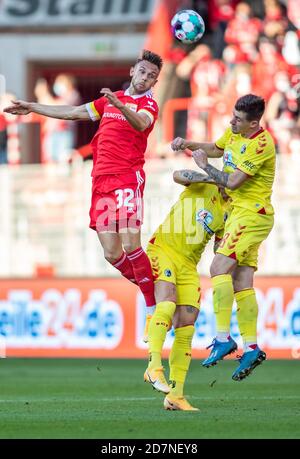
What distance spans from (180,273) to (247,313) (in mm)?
753

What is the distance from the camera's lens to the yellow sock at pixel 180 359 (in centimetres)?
991

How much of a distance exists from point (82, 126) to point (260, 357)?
14.0 m

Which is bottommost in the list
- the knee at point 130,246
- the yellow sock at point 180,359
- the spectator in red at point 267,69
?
the yellow sock at point 180,359

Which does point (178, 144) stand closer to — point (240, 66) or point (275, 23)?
point (240, 66)

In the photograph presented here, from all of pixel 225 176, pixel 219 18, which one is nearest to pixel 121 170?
pixel 225 176

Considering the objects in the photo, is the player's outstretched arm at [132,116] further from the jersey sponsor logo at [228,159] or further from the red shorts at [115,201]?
the jersey sponsor logo at [228,159]

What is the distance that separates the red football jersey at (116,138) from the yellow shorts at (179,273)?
1000 mm

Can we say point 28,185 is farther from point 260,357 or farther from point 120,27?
point 260,357

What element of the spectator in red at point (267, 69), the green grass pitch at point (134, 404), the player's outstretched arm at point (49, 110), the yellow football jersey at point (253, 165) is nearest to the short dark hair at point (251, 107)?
the yellow football jersey at point (253, 165)

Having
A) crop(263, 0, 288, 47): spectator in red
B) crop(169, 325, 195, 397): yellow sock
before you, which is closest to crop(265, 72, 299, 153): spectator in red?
crop(263, 0, 288, 47): spectator in red

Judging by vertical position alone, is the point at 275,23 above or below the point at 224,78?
above

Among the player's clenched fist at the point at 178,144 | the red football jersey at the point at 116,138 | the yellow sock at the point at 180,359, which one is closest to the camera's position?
the yellow sock at the point at 180,359

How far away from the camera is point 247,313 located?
10.6m

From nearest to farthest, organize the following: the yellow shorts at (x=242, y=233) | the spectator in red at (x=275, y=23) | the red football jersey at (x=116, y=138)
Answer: the yellow shorts at (x=242, y=233)
the red football jersey at (x=116, y=138)
the spectator in red at (x=275, y=23)
